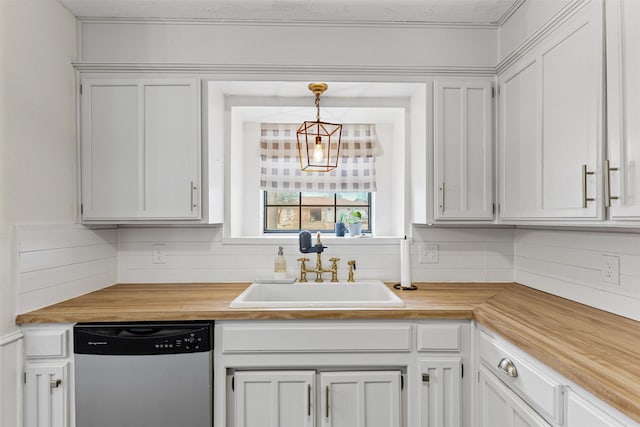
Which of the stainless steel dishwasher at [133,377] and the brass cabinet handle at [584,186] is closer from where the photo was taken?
the brass cabinet handle at [584,186]

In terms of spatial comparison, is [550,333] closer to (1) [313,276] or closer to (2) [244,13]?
(1) [313,276]

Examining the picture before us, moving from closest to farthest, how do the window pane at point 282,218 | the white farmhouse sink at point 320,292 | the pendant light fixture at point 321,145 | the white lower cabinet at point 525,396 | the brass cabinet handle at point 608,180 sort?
the white lower cabinet at point 525,396 < the brass cabinet handle at point 608,180 < the white farmhouse sink at point 320,292 < the pendant light fixture at point 321,145 < the window pane at point 282,218

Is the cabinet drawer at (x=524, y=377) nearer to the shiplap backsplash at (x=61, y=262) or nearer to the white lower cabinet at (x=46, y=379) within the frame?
the white lower cabinet at (x=46, y=379)

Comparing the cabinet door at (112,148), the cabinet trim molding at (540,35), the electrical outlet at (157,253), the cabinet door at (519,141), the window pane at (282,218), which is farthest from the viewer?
the window pane at (282,218)

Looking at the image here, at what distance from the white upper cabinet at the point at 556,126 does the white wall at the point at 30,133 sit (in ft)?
7.32

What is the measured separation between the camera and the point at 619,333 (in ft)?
4.10

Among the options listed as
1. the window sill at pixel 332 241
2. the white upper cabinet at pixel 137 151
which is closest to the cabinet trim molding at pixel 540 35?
the window sill at pixel 332 241

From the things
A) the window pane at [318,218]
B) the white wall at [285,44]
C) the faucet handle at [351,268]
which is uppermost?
the white wall at [285,44]

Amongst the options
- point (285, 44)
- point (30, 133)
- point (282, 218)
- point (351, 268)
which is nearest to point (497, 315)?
point (351, 268)

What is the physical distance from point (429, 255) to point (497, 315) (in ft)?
2.64

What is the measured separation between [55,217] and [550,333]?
2.18 meters

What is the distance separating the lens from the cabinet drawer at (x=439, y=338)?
1.61 meters

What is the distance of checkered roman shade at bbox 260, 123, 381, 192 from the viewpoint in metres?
2.56

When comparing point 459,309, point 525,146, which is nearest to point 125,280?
point 459,309
